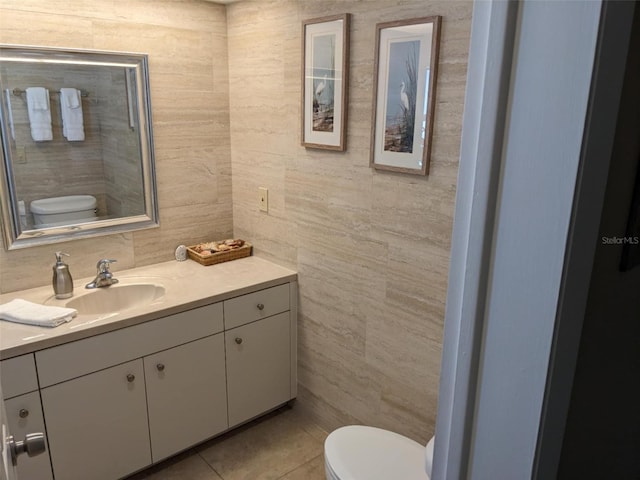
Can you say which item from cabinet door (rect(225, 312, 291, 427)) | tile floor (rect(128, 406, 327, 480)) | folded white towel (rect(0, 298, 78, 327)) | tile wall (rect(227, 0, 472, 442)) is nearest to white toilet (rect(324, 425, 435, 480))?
tile wall (rect(227, 0, 472, 442))

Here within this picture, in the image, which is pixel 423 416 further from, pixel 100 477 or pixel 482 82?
pixel 482 82

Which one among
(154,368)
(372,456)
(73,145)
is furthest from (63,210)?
(372,456)

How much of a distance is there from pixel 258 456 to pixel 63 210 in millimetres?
1463

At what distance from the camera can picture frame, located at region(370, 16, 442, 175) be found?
1.67 m

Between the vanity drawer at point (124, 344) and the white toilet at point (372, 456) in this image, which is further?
the vanity drawer at point (124, 344)

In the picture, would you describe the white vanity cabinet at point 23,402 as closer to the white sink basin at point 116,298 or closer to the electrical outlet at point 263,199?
the white sink basin at point 116,298

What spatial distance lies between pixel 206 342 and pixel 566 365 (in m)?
1.85

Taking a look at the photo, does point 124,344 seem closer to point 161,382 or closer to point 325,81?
point 161,382

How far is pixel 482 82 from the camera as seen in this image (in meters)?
0.51

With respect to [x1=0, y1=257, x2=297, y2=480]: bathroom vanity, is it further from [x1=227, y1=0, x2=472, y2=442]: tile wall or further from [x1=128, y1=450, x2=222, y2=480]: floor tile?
[x1=227, y1=0, x2=472, y2=442]: tile wall

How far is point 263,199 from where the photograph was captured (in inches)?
100

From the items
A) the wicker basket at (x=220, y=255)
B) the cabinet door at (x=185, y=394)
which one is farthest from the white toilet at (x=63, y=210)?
the cabinet door at (x=185, y=394)

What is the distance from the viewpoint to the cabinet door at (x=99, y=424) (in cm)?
182

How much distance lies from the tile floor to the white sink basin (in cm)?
76
